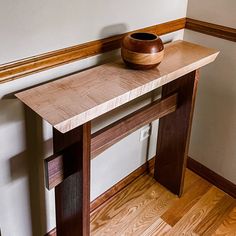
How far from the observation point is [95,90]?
4.09ft

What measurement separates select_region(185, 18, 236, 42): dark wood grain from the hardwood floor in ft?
2.99

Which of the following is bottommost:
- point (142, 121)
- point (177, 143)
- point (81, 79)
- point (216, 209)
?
point (216, 209)

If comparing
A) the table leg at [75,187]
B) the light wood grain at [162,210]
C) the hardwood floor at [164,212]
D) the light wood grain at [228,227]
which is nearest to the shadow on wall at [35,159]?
the table leg at [75,187]

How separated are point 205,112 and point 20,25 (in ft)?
4.04

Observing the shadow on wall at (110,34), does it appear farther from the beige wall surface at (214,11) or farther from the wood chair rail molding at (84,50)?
the beige wall surface at (214,11)

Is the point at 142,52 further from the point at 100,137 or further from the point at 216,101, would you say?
the point at 216,101

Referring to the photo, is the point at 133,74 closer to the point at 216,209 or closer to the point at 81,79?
the point at 81,79

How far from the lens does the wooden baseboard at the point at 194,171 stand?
1956 millimetres

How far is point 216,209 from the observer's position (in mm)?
1978

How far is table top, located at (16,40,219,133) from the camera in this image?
111 cm

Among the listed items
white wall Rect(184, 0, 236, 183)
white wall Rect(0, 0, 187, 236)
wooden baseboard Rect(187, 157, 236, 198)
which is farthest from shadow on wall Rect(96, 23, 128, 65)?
wooden baseboard Rect(187, 157, 236, 198)

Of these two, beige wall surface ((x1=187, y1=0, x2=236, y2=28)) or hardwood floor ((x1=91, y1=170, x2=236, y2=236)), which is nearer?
beige wall surface ((x1=187, y1=0, x2=236, y2=28))

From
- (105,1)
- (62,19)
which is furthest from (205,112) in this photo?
(62,19)

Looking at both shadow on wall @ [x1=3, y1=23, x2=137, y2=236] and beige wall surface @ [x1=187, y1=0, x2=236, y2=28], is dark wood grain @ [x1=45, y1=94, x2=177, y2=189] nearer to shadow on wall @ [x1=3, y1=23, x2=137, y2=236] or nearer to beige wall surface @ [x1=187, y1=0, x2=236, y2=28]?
shadow on wall @ [x1=3, y1=23, x2=137, y2=236]
